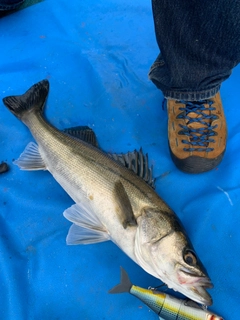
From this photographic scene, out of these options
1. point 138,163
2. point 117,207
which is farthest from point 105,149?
point 117,207

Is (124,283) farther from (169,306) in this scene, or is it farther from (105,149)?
(105,149)

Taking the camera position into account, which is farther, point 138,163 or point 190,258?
point 138,163

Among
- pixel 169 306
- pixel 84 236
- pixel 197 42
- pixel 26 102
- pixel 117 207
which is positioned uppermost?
pixel 197 42

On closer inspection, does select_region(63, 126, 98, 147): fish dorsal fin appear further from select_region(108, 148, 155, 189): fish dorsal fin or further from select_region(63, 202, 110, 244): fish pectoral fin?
select_region(63, 202, 110, 244): fish pectoral fin

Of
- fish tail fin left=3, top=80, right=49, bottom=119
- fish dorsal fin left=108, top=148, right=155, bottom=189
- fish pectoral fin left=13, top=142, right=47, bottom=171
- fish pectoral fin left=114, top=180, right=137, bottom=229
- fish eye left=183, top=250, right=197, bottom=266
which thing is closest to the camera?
fish eye left=183, top=250, right=197, bottom=266

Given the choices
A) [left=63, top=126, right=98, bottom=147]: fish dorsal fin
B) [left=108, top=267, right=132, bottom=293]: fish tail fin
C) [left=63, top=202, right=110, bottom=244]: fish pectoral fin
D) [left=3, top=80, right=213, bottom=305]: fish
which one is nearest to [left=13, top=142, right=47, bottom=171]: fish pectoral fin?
[left=3, top=80, right=213, bottom=305]: fish

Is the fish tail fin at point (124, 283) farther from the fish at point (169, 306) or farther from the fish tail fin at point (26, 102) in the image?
the fish tail fin at point (26, 102)

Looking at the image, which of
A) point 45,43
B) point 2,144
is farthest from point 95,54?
point 2,144
